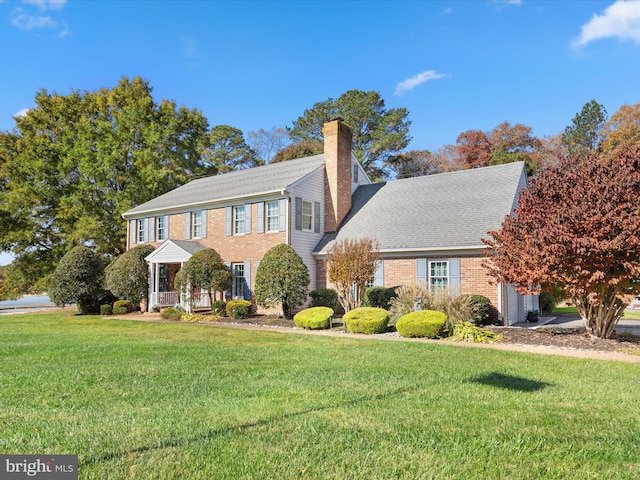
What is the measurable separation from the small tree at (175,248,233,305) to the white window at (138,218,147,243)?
7914 mm

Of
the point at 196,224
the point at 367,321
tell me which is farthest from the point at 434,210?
the point at 196,224

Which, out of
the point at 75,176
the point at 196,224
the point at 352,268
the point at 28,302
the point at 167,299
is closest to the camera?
the point at 352,268

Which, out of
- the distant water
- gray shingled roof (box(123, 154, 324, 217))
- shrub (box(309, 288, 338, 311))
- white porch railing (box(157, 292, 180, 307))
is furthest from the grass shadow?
the distant water

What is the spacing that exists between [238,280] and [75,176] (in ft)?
59.6

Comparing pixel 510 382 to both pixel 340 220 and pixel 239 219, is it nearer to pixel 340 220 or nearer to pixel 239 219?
pixel 340 220

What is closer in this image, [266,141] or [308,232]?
[308,232]

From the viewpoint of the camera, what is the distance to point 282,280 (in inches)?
654

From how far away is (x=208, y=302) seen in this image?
20.6m

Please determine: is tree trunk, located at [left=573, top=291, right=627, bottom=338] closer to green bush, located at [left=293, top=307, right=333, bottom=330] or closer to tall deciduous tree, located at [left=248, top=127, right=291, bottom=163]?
green bush, located at [left=293, top=307, right=333, bottom=330]

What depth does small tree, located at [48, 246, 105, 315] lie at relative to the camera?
824 inches

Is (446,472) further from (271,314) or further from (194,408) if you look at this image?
(271,314)

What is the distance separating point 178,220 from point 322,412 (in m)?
20.1

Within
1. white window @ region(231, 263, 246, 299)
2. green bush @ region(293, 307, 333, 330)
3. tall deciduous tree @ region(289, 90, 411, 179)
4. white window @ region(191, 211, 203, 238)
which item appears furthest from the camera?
tall deciduous tree @ region(289, 90, 411, 179)

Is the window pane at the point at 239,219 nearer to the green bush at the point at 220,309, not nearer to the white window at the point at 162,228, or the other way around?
the green bush at the point at 220,309
